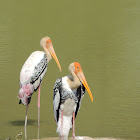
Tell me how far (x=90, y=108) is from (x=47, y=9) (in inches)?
451

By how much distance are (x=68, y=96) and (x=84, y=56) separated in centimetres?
696

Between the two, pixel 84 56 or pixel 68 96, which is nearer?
pixel 68 96

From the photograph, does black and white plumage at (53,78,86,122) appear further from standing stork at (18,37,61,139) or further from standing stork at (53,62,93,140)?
standing stork at (18,37,61,139)

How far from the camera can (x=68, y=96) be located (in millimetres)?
7875

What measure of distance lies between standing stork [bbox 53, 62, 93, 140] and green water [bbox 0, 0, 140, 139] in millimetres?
881

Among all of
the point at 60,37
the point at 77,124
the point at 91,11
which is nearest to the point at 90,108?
the point at 77,124

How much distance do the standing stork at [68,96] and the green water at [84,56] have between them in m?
0.88

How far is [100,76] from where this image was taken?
1277 centimetres

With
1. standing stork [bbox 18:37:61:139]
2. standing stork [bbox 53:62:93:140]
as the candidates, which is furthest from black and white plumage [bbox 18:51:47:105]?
standing stork [bbox 53:62:93:140]

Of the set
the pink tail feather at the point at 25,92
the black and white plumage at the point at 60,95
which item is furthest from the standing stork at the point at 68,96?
the pink tail feather at the point at 25,92

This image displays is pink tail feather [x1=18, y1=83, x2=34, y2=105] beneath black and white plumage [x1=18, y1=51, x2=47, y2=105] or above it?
beneath

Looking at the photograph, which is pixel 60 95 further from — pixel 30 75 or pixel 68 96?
pixel 30 75

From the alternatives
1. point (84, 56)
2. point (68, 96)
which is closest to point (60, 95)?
point (68, 96)

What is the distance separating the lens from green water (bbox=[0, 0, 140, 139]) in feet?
31.4
